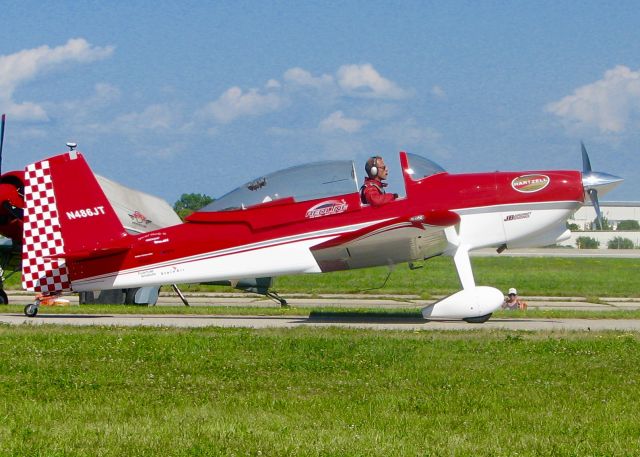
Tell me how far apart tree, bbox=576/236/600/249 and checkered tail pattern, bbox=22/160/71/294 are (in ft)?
240

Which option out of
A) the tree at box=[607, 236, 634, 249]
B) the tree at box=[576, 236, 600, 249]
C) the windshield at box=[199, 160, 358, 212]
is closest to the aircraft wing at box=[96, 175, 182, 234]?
the windshield at box=[199, 160, 358, 212]

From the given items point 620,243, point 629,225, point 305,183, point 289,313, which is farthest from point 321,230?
point 629,225

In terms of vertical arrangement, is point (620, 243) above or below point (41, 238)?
below

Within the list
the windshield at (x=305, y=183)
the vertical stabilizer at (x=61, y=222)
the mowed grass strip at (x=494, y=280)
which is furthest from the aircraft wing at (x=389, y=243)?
the mowed grass strip at (x=494, y=280)

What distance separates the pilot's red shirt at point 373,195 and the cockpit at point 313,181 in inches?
5.3

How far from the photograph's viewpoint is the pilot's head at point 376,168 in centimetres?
1400

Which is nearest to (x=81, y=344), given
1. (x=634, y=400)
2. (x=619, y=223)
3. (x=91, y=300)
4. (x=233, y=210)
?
(x=233, y=210)

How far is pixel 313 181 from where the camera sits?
14.0 metres

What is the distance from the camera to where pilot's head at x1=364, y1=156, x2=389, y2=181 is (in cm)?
1400

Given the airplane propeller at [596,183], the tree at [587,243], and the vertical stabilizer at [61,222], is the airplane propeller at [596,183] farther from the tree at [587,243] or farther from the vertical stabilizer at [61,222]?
the tree at [587,243]

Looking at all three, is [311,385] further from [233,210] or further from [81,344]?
[233,210]

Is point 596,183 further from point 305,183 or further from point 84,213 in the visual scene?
point 84,213

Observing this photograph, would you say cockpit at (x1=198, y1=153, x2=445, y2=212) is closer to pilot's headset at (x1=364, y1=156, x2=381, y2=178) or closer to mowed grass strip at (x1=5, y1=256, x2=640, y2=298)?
pilot's headset at (x1=364, y1=156, x2=381, y2=178)

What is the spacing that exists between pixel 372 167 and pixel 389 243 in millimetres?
1246
